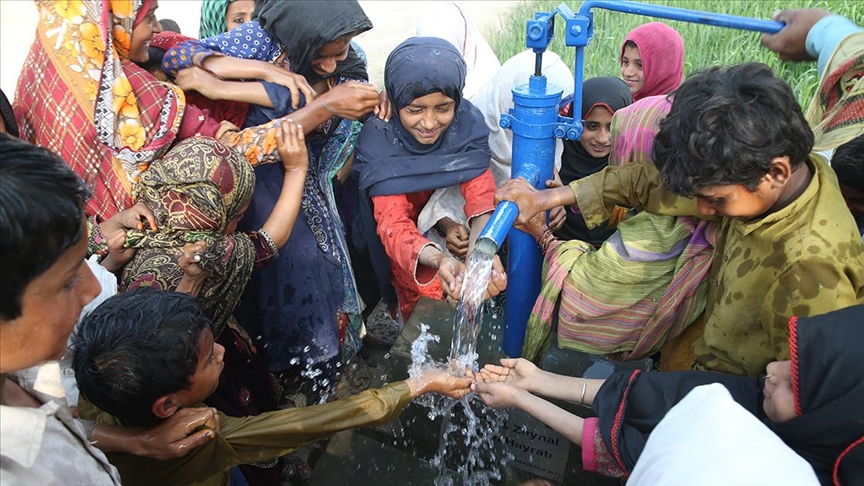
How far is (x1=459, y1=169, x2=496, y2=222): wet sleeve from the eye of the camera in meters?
2.46

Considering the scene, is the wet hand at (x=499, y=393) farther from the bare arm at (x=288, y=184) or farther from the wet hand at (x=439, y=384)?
the bare arm at (x=288, y=184)

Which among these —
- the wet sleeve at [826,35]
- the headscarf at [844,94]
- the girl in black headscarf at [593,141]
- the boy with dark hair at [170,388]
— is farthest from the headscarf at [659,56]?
the boy with dark hair at [170,388]

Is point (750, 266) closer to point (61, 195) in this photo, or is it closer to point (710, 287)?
point (710, 287)

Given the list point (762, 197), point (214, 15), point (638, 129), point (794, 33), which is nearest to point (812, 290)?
point (762, 197)

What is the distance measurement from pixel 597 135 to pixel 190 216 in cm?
179

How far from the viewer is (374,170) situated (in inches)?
97.2

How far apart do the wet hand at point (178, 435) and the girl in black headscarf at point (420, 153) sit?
3.39 ft

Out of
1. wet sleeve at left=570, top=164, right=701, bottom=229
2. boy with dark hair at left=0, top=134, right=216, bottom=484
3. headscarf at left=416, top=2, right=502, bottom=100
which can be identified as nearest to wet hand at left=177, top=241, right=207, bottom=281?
boy with dark hair at left=0, top=134, right=216, bottom=484

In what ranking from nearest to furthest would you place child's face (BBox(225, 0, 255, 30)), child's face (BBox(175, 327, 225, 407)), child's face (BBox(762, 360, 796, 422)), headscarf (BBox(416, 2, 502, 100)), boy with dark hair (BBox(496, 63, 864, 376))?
child's face (BBox(762, 360, 796, 422)) < boy with dark hair (BBox(496, 63, 864, 376)) < child's face (BBox(175, 327, 225, 407)) < child's face (BBox(225, 0, 255, 30)) < headscarf (BBox(416, 2, 502, 100))

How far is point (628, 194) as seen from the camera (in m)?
1.88

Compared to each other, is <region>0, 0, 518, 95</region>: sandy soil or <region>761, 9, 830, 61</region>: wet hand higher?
<region>761, 9, 830, 61</region>: wet hand

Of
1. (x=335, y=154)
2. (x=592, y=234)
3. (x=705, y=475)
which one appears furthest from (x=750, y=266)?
(x=335, y=154)

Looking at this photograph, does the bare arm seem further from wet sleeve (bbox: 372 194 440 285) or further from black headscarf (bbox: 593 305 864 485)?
black headscarf (bbox: 593 305 864 485)

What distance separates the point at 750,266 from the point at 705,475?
81 cm
